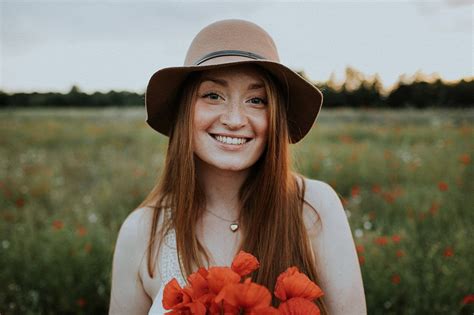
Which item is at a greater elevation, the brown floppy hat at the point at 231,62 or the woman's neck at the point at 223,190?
the brown floppy hat at the point at 231,62

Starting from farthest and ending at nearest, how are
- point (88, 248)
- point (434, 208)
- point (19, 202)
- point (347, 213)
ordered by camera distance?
point (19, 202) → point (347, 213) → point (434, 208) → point (88, 248)

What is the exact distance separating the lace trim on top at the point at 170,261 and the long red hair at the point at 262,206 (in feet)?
0.09

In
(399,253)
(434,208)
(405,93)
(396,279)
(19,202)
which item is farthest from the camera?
(405,93)

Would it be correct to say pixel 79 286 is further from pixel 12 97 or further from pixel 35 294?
pixel 12 97

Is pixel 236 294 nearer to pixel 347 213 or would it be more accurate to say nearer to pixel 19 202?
pixel 347 213

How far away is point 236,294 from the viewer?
26.6 inches

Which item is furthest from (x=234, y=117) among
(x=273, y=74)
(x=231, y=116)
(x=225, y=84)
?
(x=273, y=74)

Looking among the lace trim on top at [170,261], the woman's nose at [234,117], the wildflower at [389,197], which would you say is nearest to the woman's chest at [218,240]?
the lace trim on top at [170,261]

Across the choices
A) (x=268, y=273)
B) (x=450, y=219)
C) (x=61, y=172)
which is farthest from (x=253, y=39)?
(x=61, y=172)

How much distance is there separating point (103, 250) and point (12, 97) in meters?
19.2

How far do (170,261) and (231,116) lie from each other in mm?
705

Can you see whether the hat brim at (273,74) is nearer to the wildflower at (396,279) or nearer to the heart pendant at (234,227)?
the heart pendant at (234,227)

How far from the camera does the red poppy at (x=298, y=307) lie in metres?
0.70

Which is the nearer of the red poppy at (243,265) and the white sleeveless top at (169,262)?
the red poppy at (243,265)
